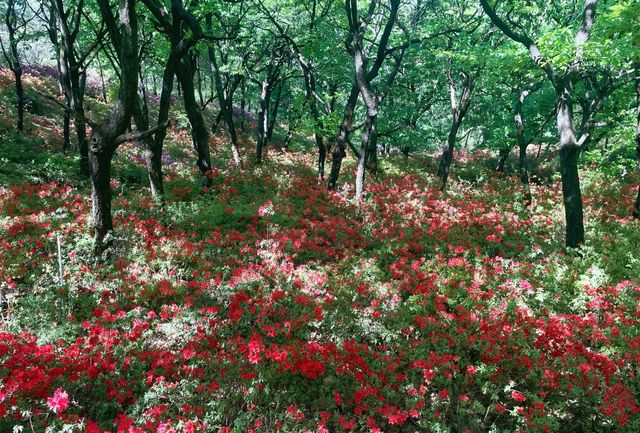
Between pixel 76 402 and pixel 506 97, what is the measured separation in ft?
80.8

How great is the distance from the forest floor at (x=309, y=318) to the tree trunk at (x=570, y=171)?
608 mm

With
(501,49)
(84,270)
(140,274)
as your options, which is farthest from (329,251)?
(501,49)

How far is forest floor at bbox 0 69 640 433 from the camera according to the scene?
15.5ft

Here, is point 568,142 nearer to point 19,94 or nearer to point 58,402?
point 58,402

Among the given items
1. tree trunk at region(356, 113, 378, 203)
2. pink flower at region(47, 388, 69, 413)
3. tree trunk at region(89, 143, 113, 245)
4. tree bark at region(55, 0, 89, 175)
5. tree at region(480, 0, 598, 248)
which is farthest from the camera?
tree trunk at region(356, 113, 378, 203)

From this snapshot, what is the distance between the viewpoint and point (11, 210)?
9797 mm

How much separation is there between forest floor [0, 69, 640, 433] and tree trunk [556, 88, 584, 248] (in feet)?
1.99

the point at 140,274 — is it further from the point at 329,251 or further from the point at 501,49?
the point at 501,49

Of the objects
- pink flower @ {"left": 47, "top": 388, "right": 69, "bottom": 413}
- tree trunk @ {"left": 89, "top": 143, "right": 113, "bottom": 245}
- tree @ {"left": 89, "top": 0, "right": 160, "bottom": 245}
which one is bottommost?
pink flower @ {"left": 47, "top": 388, "right": 69, "bottom": 413}

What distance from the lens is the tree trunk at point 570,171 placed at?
968 centimetres

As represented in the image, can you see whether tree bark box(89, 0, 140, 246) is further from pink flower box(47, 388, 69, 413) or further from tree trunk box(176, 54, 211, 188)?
pink flower box(47, 388, 69, 413)

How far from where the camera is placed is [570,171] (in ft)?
32.4

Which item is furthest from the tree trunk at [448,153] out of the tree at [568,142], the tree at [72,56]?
the tree at [72,56]

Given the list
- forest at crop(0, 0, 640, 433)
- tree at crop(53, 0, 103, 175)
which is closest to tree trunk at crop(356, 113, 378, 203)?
forest at crop(0, 0, 640, 433)
